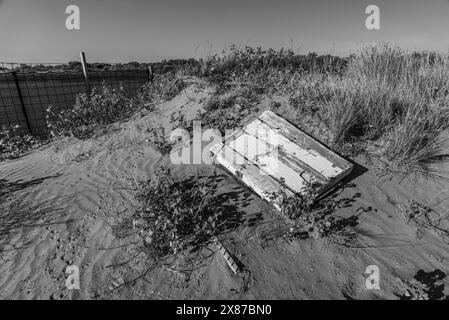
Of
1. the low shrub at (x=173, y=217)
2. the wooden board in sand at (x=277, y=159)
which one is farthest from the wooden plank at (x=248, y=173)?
the low shrub at (x=173, y=217)

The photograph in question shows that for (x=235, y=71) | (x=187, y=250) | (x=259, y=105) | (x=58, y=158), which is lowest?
(x=187, y=250)

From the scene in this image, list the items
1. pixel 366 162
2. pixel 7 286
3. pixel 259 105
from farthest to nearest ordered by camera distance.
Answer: pixel 259 105 → pixel 366 162 → pixel 7 286

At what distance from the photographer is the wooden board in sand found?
3766 millimetres

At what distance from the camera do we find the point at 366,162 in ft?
14.0

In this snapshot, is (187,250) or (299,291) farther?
(187,250)

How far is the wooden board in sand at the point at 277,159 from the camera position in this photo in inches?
148

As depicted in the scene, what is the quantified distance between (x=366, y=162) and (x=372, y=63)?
12.5 ft

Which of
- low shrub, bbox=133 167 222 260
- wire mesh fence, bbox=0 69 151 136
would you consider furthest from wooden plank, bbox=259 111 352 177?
wire mesh fence, bbox=0 69 151 136

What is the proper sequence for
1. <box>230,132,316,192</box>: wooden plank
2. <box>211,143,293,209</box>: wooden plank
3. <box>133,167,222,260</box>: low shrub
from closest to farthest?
<box>133,167,222,260</box>: low shrub → <box>211,143,293,209</box>: wooden plank → <box>230,132,316,192</box>: wooden plank

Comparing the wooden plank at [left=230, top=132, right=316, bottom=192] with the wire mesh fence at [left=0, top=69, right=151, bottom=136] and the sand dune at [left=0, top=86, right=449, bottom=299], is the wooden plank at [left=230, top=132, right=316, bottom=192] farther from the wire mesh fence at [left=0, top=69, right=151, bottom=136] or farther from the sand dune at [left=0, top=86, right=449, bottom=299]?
the wire mesh fence at [left=0, top=69, right=151, bottom=136]

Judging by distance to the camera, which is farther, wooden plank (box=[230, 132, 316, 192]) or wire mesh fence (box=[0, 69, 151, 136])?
wire mesh fence (box=[0, 69, 151, 136])

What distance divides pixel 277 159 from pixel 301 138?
24.3 inches

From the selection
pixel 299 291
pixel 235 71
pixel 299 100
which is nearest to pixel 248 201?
pixel 299 291
